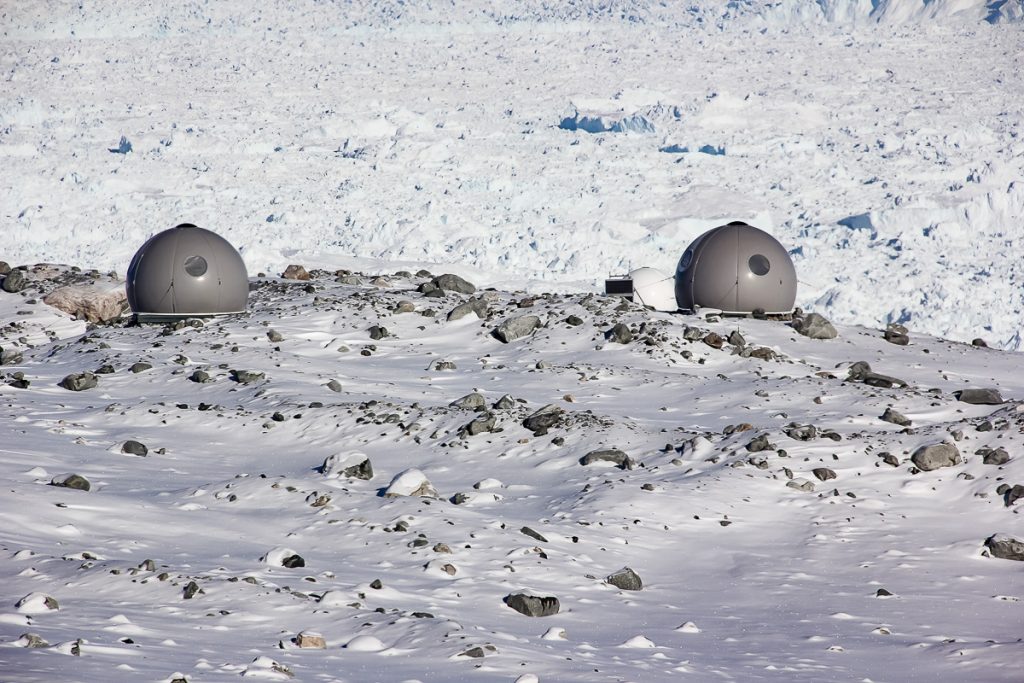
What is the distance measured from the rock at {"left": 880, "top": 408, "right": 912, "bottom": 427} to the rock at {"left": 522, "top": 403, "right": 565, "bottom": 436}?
5.94 meters

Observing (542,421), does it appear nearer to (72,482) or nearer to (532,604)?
(72,482)

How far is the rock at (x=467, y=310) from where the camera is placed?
99.2 ft

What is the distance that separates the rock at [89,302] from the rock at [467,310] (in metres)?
11.6

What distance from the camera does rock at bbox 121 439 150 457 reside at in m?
16.9

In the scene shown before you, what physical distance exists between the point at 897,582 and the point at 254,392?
14.2m

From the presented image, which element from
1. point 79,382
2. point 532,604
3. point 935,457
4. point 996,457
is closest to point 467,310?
point 79,382

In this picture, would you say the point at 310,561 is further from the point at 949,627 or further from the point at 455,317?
the point at 455,317

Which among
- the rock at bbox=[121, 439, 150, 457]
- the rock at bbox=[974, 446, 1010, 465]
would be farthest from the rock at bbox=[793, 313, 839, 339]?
the rock at bbox=[121, 439, 150, 457]

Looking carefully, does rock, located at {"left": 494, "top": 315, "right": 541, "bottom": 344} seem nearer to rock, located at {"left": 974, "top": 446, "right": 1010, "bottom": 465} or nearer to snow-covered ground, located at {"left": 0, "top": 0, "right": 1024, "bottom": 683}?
snow-covered ground, located at {"left": 0, "top": 0, "right": 1024, "bottom": 683}

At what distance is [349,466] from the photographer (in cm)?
1589

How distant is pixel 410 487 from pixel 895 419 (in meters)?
9.62

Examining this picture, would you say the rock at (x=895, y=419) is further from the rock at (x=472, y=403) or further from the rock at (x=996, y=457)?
the rock at (x=472, y=403)

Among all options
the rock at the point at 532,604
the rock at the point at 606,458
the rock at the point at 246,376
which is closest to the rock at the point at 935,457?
the rock at the point at 606,458

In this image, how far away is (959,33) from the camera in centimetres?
11575
